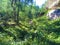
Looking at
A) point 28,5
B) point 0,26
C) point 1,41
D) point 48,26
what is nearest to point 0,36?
point 1,41

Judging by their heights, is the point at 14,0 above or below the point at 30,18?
above

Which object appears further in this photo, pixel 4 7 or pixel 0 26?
pixel 4 7

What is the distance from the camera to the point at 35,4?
3528cm

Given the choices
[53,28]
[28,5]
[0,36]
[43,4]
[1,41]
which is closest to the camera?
[1,41]

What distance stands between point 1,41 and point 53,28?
648 centimetres

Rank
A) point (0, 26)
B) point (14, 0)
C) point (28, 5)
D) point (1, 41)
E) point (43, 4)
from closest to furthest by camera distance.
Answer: point (1, 41), point (0, 26), point (14, 0), point (28, 5), point (43, 4)

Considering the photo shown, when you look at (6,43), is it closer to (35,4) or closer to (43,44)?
(43,44)

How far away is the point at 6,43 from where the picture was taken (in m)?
16.6

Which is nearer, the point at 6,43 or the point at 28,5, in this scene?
the point at 6,43

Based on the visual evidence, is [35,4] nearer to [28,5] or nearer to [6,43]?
[28,5]

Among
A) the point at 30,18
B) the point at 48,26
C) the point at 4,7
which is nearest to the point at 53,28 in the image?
the point at 48,26

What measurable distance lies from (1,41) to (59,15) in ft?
41.5

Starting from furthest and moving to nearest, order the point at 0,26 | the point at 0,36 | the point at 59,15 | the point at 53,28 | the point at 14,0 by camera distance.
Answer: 1. the point at 14,0
2. the point at 59,15
3. the point at 0,26
4. the point at 53,28
5. the point at 0,36

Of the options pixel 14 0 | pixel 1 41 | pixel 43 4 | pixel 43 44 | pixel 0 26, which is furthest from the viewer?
pixel 43 4
